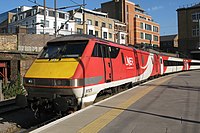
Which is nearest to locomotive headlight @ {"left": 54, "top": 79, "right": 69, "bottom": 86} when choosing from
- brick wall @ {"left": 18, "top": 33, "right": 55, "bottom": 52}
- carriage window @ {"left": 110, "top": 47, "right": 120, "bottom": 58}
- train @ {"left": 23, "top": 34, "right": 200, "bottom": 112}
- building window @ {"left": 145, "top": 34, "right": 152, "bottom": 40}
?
train @ {"left": 23, "top": 34, "right": 200, "bottom": 112}

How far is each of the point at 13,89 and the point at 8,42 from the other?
7836 millimetres

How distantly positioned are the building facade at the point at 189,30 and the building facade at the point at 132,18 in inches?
537

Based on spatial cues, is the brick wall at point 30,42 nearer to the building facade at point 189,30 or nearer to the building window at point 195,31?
the building facade at point 189,30

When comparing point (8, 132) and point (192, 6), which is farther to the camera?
point (192, 6)

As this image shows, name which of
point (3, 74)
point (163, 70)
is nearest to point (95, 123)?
point (3, 74)

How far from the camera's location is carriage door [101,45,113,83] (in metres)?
10.9

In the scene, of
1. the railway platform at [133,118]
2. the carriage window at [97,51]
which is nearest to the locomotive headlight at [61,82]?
the railway platform at [133,118]

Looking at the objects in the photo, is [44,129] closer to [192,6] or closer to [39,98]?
[39,98]

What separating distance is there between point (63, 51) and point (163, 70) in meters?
22.7

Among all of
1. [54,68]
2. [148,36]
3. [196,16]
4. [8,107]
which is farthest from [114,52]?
[148,36]

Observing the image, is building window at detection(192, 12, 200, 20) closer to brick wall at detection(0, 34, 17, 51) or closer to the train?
brick wall at detection(0, 34, 17, 51)

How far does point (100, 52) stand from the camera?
34.9ft

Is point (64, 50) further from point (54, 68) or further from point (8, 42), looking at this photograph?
point (8, 42)

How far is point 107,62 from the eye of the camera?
1111 cm
